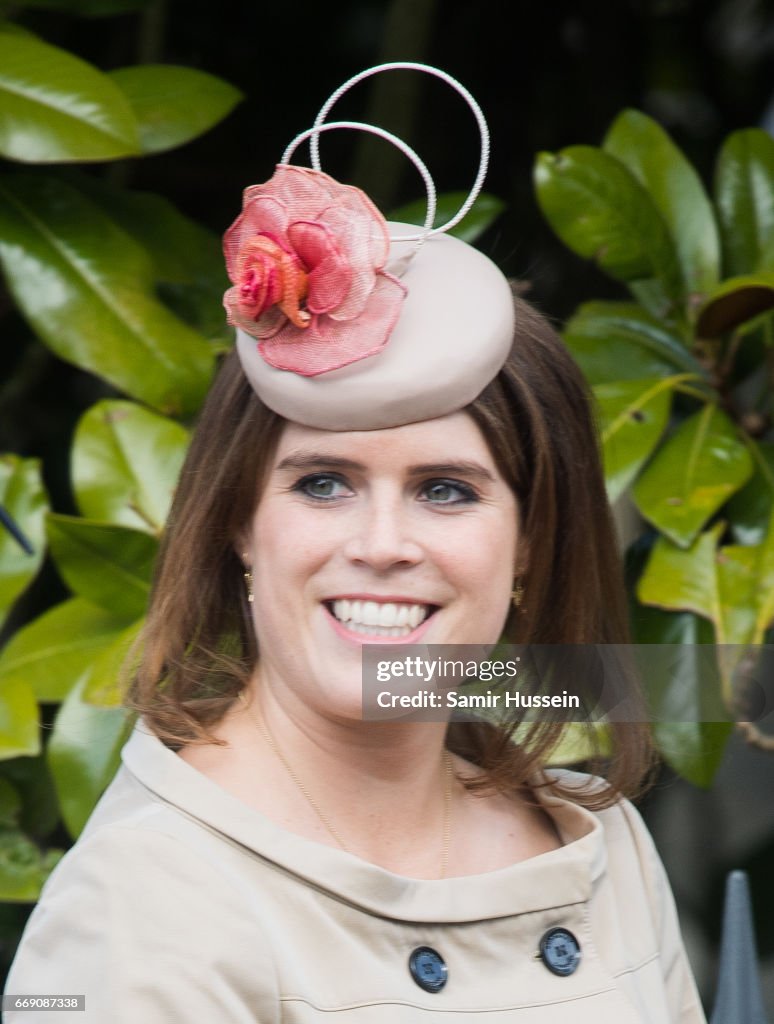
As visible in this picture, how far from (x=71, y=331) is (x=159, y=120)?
1.12 feet

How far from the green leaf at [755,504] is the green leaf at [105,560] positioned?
0.79 metres

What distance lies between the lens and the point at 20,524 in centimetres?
186

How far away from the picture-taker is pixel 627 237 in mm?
1936

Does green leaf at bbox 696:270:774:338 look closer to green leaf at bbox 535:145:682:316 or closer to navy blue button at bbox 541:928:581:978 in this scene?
green leaf at bbox 535:145:682:316

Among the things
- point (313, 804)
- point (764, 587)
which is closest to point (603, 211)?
point (764, 587)

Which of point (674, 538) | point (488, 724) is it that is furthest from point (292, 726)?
point (674, 538)

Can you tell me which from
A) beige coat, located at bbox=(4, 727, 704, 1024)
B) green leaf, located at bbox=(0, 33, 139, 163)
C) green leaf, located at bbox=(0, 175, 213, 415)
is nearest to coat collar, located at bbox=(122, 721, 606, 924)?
beige coat, located at bbox=(4, 727, 704, 1024)

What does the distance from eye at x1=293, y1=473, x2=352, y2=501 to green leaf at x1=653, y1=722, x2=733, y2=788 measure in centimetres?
79

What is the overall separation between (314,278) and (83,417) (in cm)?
79

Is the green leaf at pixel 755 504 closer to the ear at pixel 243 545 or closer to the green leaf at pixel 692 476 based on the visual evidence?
the green leaf at pixel 692 476

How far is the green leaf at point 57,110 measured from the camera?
174cm

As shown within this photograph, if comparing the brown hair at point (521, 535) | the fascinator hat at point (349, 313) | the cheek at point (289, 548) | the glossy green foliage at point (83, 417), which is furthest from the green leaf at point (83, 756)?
the fascinator hat at point (349, 313)

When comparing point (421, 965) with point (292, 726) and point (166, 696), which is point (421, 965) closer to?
point (292, 726)

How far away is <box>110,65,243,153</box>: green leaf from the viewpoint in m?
1.95
